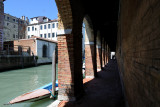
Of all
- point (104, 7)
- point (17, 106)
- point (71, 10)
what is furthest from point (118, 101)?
point (104, 7)

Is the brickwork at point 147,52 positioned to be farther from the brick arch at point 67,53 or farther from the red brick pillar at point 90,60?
the red brick pillar at point 90,60

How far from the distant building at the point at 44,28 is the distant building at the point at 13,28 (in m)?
3.13

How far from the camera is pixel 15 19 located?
39.8m

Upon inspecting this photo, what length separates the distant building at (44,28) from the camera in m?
37.4

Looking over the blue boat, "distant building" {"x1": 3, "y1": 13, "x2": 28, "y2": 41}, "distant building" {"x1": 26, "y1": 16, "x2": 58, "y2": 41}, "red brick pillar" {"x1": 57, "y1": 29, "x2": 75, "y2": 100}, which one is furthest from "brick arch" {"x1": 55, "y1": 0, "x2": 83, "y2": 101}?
"distant building" {"x1": 3, "y1": 13, "x2": 28, "y2": 41}

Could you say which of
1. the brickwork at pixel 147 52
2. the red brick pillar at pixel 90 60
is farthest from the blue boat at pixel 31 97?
the brickwork at pixel 147 52

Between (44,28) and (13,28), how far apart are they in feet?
34.8

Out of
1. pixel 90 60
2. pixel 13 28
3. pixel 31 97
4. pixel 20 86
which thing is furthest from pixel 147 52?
pixel 13 28

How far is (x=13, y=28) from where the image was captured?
38.3 metres

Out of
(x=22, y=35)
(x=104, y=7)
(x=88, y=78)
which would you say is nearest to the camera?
(x=104, y=7)

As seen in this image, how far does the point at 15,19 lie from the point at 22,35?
612 centimetres

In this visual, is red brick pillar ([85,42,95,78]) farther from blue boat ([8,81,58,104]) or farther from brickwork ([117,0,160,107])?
brickwork ([117,0,160,107])

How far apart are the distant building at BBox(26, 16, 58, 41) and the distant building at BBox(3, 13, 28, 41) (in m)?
3.13

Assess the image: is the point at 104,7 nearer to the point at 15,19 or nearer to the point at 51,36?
the point at 51,36
